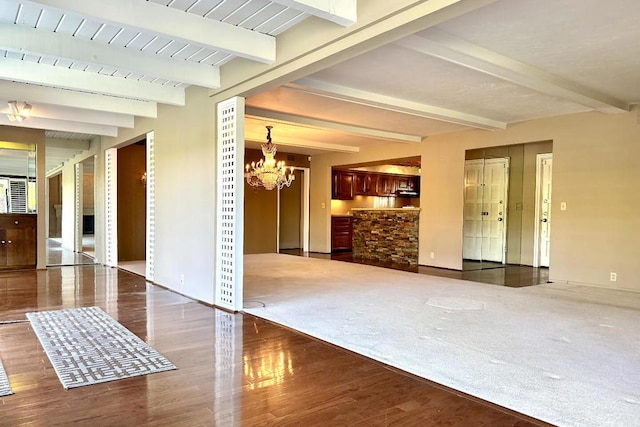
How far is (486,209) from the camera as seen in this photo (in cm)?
941

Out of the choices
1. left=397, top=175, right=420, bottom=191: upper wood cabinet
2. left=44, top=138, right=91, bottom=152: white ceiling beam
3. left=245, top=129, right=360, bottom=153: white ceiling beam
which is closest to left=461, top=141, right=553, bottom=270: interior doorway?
left=245, top=129, right=360, bottom=153: white ceiling beam

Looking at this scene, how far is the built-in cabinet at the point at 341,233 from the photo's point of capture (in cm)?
1120

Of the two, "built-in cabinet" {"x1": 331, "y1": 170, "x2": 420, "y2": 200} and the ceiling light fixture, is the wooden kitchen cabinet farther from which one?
the ceiling light fixture

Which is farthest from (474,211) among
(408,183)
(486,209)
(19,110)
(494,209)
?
(19,110)

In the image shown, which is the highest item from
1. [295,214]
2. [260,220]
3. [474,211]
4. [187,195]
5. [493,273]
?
[187,195]

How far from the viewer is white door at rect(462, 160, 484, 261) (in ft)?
31.3

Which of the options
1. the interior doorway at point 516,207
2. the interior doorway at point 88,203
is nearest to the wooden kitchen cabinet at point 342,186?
the interior doorway at point 516,207

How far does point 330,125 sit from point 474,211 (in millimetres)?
4317

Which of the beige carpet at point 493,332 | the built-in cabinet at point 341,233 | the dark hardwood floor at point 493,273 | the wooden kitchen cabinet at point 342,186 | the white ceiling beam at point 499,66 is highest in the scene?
the white ceiling beam at point 499,66

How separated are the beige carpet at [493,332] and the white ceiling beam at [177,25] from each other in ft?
8.18

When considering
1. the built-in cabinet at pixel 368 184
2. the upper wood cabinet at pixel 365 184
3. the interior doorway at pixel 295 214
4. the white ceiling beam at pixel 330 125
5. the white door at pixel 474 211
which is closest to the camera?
the white ceiling beam at pixel 330 125

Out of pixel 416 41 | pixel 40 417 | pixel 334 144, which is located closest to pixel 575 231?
pixel 416 41

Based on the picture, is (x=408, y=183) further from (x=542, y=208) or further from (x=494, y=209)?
(x=542, y=208)

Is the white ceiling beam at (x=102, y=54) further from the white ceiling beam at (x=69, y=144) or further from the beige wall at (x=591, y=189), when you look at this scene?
the white ceiling beam at (x=69, y=144)
